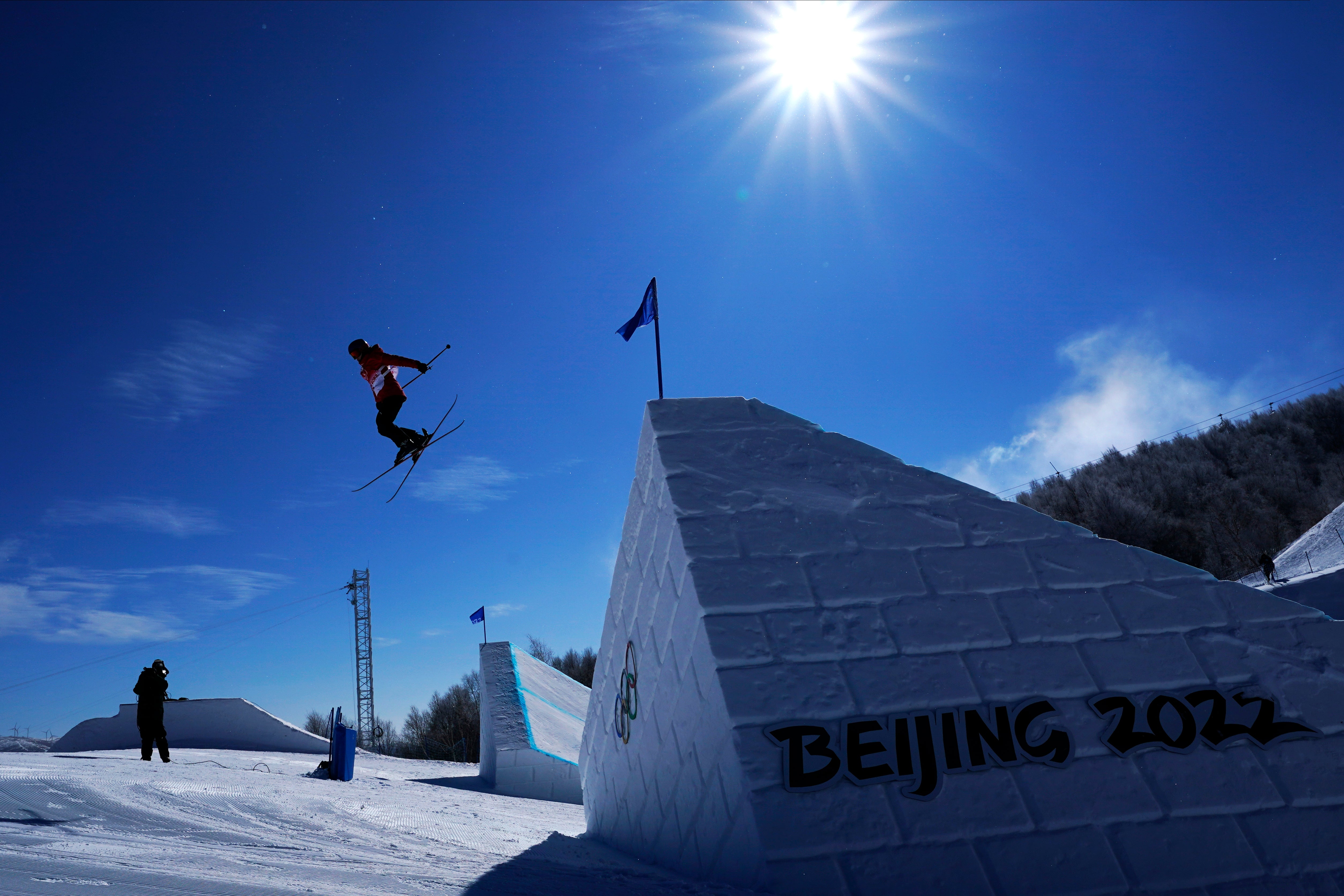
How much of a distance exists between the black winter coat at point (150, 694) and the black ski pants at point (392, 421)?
217 inches

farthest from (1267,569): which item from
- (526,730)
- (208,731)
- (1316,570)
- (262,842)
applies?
(208,731)

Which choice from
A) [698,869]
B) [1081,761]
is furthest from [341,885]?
[1081,761]

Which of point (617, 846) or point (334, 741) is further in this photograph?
point (334, 741)

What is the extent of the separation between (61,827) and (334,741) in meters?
8.52

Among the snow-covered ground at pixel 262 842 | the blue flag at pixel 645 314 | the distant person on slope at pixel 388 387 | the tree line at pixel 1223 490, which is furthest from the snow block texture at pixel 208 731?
the tree line at pixel 1223 490

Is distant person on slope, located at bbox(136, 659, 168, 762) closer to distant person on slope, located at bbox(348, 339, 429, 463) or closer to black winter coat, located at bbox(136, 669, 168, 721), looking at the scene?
black winter coat, located at bbox(136, 669, 168, 721)

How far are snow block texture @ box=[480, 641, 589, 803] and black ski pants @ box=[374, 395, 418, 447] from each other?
8145 millimetres

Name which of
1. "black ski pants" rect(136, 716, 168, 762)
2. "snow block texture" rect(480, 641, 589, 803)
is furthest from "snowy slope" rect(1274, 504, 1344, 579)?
"black ski pants" rect(136, 716, 168, 762)

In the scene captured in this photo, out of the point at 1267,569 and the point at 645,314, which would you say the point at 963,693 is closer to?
the point at 645,314

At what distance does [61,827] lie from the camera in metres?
3.82

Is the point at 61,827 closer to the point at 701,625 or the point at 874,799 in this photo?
the point at 701,625

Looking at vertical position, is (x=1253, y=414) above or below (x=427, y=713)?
above

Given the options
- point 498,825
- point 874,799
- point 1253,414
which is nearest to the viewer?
point 874,799

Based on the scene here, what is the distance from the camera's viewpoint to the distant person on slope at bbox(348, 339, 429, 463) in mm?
8656
